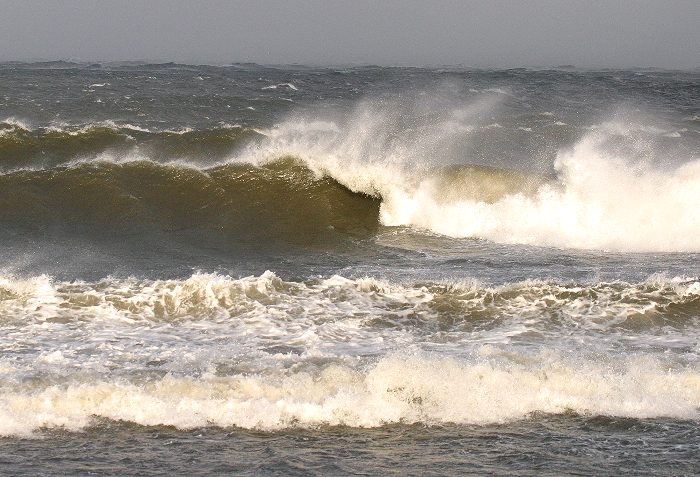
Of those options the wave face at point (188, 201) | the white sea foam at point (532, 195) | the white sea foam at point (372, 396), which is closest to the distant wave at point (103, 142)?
the wave face at point (188, 201)

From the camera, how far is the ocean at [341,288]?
6.68m

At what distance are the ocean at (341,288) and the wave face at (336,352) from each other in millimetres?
29

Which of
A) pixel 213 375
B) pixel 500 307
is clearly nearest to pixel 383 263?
pixel 500 307

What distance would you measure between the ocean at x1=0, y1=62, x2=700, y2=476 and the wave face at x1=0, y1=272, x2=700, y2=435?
0.10ft

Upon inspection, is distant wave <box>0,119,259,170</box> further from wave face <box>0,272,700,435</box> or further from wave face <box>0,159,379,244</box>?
wave face <box>0,272,700,435</box>

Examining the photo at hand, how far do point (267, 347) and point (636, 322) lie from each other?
3852 mm

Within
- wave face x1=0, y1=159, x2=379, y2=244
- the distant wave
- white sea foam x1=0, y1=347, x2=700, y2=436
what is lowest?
white sea foam x1=0, y1=347, x2=700, y2=436

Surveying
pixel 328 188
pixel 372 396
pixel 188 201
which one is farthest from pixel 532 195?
pixel 372 396

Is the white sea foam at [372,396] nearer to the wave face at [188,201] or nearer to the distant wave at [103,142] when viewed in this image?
the wave face at [188,201]

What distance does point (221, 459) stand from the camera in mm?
6242

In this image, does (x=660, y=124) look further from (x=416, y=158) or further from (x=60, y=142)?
(x=60, y=142)

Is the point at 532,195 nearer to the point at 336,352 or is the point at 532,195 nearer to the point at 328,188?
the point at 328,188

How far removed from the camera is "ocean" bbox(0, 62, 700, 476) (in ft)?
21.9

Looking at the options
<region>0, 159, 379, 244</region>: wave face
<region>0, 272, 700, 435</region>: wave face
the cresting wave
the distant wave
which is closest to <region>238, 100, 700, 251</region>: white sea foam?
the cresting wave
